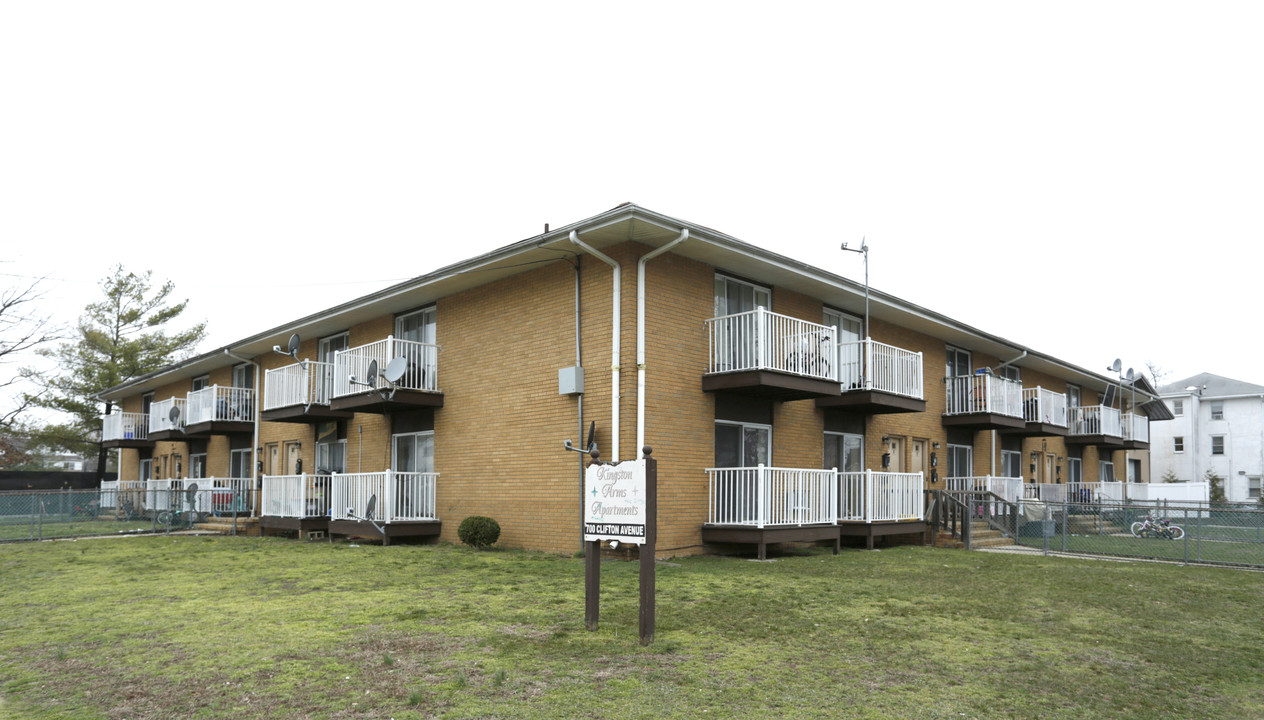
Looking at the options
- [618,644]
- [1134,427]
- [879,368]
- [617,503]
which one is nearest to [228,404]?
[879,368]

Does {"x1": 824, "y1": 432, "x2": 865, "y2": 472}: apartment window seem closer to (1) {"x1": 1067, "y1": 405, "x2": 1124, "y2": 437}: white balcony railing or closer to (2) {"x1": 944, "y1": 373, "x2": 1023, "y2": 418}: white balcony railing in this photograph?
(2) {"x1": 944, "y1": 373, "x2": 1023, "y2": 418}: white balcony railing

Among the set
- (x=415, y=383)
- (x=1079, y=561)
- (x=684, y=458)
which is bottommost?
(x=1079, y=561)

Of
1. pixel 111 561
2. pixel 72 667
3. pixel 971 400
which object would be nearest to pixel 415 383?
pixel 111 561

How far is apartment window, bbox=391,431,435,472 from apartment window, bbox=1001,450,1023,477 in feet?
52.4

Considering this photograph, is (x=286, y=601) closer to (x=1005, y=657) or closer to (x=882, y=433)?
(x=1005, y=657)

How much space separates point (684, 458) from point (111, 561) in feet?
29.9

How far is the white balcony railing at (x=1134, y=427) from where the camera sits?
29.8 metres

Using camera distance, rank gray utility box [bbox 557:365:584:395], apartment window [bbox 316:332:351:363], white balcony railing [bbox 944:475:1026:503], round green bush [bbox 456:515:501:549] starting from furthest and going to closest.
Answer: apartment window [bbox 316:332:351:363] < white balcony railing [bbox 944:475:1026:503] < round green bush [bbox 456:515:501:549] < gray utility box [bbox 557:365:584:395]

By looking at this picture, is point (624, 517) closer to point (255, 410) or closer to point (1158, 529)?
point (1158, 529)

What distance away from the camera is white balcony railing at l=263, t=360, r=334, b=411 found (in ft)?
66.7

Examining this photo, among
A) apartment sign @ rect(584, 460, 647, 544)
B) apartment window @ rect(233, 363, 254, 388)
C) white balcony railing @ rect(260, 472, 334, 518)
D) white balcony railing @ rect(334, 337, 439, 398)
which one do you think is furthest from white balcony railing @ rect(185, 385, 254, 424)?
apartment sign @ rect(584, 460, 647, 544)

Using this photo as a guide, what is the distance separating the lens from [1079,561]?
14766 millimetres

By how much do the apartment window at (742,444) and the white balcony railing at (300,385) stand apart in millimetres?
9714

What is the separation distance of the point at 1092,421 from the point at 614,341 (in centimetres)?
2144
